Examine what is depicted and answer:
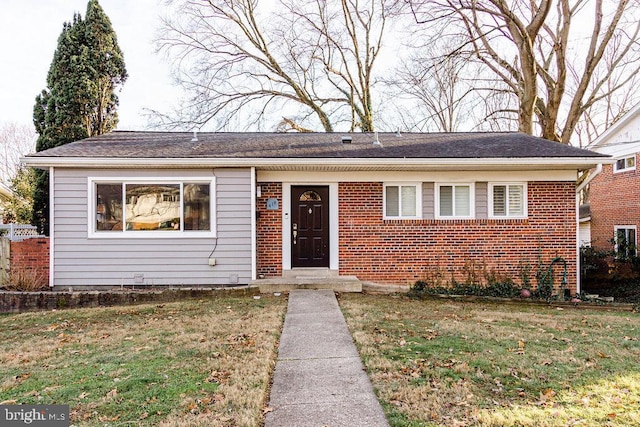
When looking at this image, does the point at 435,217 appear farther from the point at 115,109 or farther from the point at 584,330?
the point at 115,109

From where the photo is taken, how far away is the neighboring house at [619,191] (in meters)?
14.5

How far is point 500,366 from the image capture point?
4.50 metres

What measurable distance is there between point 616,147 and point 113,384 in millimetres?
18040

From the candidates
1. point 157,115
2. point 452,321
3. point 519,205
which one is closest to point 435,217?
point 519,205

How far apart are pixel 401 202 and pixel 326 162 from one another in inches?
85.9

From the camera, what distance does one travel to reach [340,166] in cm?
944

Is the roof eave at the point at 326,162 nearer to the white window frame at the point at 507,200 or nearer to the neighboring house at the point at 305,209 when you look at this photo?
the neighboring house at the point at 305,209

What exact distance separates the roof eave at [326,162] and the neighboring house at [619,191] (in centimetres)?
Answer: 626

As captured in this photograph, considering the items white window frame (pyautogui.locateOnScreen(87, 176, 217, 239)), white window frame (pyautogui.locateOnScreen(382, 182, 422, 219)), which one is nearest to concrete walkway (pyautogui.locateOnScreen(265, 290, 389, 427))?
white window frame (pyautogui.locateOnScreen(87, 176, 217, 239))

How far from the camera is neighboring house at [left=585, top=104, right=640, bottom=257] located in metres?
14.5

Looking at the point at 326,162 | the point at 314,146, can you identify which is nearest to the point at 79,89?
the point at 314,146

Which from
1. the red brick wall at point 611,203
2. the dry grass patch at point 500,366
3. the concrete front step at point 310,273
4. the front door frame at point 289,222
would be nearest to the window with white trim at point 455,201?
the front door frame at point 289,222

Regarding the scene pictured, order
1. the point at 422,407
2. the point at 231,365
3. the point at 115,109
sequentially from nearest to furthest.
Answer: the point at 422,407 < the point at 231,365 < the point at 115,109

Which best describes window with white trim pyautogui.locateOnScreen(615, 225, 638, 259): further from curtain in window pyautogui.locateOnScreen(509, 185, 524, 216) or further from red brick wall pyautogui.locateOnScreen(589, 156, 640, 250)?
curtain in window pyautogui.locateOnScreen(509, 185, 524, 216)
